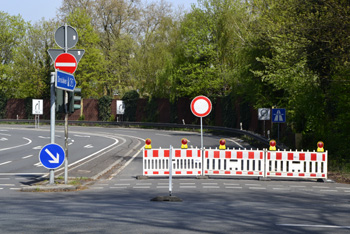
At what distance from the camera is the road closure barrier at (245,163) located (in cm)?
1791

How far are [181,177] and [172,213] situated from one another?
8.61m

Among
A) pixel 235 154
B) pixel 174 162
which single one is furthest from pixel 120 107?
pixel 235 154

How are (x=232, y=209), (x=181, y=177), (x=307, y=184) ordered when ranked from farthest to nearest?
(x=181, y=177)
(x=307, y=184)
(x=232, y=209)

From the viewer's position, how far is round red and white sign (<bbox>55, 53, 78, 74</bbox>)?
49.9 ft

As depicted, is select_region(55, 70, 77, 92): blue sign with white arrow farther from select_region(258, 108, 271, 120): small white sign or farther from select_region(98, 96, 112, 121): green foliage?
select_region(98, 96, 112, 121): green foliage

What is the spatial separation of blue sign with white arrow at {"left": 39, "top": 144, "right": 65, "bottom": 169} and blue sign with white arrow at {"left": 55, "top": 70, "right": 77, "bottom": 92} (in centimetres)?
173

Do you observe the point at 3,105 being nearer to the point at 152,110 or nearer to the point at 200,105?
the point at 152,110

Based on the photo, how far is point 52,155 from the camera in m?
14.2

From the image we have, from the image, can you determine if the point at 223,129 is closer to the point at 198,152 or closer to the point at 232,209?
the point at 198,152

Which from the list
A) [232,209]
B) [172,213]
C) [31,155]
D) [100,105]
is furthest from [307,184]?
[100,105]

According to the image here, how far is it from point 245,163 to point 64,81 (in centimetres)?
689

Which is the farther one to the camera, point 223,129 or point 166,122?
point 166,122

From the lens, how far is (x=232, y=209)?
→ 35.5 feet

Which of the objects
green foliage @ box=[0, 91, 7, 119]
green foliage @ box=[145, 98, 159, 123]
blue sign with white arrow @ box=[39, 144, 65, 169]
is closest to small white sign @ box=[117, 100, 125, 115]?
green foliage @ box=[145, 98, 159, 123]
